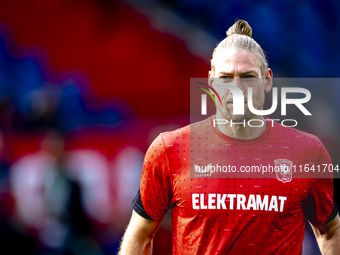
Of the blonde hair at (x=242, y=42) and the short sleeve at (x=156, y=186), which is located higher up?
the blonde hair at (x=242, y=42)

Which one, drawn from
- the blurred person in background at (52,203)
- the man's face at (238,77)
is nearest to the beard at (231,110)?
the man's face at (238,77)

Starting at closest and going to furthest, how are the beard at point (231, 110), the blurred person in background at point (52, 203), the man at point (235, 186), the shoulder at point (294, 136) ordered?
the man at point (235, 186)
the beard at point (231, 110)
the shoulder at point (294, 136)
the blurred person in background at point (52, 203)

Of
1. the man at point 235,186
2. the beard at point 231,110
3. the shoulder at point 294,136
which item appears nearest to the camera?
the man at point 235,186

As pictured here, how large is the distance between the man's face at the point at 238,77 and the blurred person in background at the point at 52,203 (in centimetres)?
288

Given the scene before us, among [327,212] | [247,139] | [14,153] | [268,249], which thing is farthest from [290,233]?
[14,153]

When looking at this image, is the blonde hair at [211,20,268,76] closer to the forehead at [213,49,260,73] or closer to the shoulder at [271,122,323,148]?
the forehead at [213,49,260,73]

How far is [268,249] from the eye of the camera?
66.8 inches

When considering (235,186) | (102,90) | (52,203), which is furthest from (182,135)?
(102,90)

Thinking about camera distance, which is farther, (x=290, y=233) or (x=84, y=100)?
(x=84, y=100)

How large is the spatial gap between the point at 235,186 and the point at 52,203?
10.2ft

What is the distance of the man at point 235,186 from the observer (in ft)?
5.65

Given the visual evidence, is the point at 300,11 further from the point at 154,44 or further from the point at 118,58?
the point at 118,58

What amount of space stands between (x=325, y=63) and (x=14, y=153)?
4.64 m

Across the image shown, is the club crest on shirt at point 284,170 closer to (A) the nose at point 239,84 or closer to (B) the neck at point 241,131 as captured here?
(B) the neck at point 241,131
